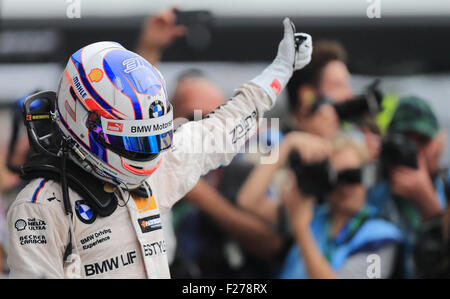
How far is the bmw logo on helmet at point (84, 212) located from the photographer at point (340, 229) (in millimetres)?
1511

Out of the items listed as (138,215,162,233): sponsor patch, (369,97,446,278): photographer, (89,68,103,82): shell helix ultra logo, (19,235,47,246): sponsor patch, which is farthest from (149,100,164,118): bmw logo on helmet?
(369,97,446,278): photographer

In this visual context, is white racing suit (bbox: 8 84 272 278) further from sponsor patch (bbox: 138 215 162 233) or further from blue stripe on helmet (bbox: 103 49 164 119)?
blue stripe on helmet (bbox: 103 49 164 119)

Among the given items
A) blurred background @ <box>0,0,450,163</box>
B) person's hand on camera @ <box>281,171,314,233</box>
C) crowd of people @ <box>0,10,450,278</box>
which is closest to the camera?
blurred background @ <box>0,0,450,163</box>

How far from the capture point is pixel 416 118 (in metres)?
3.31

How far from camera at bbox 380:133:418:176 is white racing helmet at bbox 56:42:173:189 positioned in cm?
189

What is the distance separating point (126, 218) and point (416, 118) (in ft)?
6.79

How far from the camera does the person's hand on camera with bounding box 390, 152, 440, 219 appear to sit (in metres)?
3.26

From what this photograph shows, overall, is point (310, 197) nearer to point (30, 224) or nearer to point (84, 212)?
point (84, 212)

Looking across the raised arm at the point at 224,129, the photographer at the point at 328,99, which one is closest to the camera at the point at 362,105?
the photographer at the point at 328,99

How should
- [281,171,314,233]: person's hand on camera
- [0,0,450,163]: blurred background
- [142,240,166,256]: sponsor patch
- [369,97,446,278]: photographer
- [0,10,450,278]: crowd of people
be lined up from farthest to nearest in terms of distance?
[369,97,446,278]: photographer
[281,171,314,233]: person's hand on camera
[0,10,450,278]: crowd of people
[0,0,450,163]: blurred background
[142,240,166,256]: sponsor patch

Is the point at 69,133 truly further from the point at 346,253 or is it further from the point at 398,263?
the point at 398,263

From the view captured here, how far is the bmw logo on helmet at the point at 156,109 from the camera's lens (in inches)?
62.2

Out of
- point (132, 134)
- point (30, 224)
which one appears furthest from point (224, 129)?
point (30, 224)
